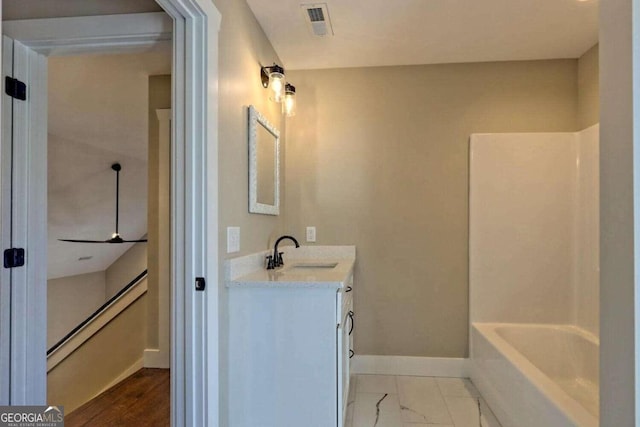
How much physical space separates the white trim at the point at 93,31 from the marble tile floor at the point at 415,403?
233 centimetres

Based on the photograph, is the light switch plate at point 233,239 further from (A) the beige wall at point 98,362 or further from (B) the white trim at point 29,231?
(A) the beige wall at point 98,362

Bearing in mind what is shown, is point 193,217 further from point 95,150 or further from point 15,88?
point 95,150

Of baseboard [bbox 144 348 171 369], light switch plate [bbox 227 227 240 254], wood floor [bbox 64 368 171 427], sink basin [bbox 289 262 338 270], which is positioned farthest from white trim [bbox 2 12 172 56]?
baseboard [bbox 144 348 171 369]

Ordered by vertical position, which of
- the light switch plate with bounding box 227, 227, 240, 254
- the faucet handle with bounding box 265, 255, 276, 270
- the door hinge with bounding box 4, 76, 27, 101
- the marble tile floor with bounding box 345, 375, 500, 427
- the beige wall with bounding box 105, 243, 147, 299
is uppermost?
the door hinge with bounding box 4, 76, 27, 101

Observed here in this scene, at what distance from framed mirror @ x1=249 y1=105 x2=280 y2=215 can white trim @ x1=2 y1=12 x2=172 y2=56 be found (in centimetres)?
63

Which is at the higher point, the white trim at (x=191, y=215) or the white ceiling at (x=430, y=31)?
the white ceiling at (x=430, y=31)

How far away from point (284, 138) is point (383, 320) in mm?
1680

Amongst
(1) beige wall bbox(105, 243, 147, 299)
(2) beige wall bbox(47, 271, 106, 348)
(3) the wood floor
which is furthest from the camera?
(1) beige wall bbox(105, 243, 147, 299)

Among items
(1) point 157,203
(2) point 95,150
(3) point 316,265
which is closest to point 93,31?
(1) point 157,203

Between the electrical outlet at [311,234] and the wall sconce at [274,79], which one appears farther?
the electrical outlet at [311,234]

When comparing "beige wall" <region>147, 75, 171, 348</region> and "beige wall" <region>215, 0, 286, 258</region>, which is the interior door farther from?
"beige wall" <region>147, 75, 171, 348</region>

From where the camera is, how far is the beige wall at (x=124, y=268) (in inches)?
214

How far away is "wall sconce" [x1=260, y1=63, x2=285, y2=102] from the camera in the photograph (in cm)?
239

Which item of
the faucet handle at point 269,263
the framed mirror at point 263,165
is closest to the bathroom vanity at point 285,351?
the faucet handle at point 269,263
